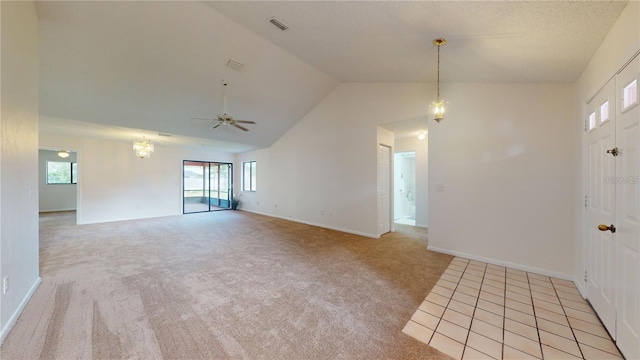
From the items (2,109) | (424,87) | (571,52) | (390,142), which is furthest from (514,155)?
(2,109)

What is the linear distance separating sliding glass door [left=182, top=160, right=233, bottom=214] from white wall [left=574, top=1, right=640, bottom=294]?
975 cm

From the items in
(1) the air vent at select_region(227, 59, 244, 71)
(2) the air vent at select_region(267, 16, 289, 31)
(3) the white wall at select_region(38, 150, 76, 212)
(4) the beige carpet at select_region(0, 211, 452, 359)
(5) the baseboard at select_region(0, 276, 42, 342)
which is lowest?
(4) the beige carpet at select_region(0, 211, 452, 359)

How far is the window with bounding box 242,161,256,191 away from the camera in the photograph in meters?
8.96

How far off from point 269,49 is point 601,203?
14.9ft

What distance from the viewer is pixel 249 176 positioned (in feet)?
30.4

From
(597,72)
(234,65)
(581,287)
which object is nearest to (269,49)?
(234,65)

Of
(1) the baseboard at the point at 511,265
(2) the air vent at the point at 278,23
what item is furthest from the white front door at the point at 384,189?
(2) the air vent at the point at 278,23

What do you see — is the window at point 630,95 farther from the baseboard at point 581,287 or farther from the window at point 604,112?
the baseboard at point 581,287

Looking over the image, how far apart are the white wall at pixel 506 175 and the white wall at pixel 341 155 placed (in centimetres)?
90

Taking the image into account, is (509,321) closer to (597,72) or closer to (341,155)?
(597,72)

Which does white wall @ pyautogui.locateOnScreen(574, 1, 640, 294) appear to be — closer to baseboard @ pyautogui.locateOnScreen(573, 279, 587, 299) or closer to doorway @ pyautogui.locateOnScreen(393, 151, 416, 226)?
baseboard @ pyautogui.locateOnScreen(573, 279, 587, 299)

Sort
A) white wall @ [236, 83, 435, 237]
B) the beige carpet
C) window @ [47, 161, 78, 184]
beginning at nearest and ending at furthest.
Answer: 1. the beige carpet
2. white wall @ [236, 83, 435, 237]
3. window @ [47, 161, 78, 184]

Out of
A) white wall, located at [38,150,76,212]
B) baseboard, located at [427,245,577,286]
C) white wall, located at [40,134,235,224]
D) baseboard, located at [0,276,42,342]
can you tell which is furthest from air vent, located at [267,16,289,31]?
white wall, located at [38,150,76,212]

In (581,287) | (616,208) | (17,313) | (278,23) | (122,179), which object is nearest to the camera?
(616,208)
